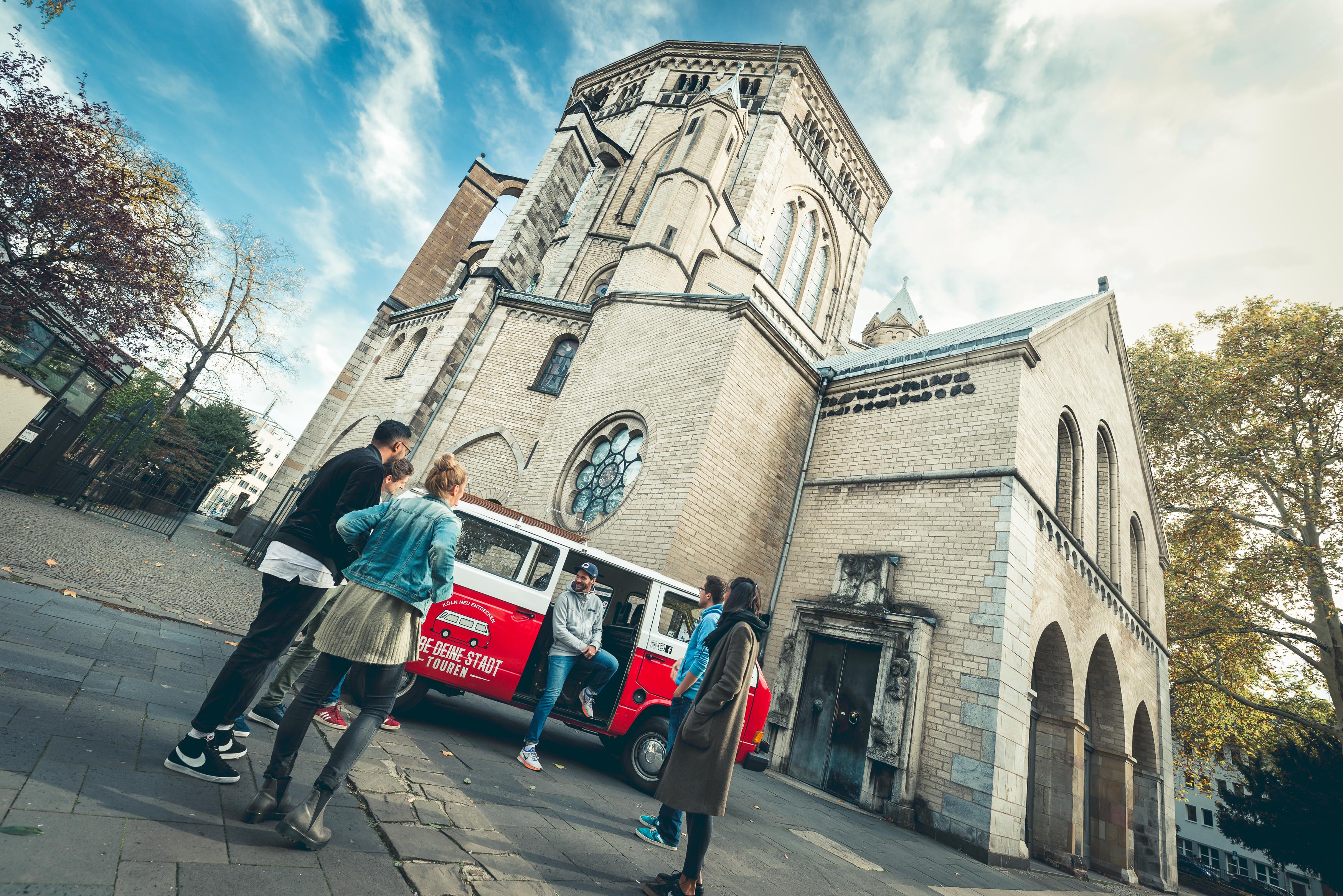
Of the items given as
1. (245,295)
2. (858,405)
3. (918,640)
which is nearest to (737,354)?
(858,405)

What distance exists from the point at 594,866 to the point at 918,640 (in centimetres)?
575

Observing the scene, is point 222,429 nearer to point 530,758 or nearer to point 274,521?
point 274,521

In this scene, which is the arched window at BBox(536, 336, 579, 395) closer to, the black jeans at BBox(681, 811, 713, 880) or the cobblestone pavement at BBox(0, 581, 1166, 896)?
the cobblestone pavement at BBox(0, 581, 1166, 896)

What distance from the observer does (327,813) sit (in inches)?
98.3

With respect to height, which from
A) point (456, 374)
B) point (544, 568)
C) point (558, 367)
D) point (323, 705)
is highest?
point (558, 367)

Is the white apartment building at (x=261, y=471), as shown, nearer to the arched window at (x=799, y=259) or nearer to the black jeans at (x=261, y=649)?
the arched window at (x=799, y=259)

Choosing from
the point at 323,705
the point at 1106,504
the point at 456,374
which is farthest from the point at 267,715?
the point at 1106,504

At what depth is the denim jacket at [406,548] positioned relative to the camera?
245cm

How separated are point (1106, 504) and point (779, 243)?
1448 cm

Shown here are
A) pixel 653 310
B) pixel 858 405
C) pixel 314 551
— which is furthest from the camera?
pixel 653 310

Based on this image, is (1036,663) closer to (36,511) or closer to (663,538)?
(663,538)

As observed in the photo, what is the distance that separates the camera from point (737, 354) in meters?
9.72

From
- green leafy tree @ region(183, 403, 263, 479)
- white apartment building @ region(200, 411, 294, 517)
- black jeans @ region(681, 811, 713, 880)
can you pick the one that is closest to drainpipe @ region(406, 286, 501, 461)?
black jeans @ region(681, 811, 713, 880)

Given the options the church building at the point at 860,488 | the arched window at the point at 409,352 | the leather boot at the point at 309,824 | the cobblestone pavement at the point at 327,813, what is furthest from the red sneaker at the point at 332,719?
the arched window at the point at 409,352
